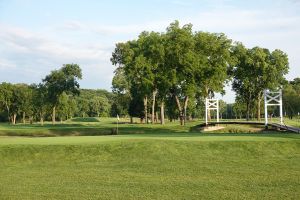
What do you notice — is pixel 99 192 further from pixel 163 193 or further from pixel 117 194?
pixel 163 193

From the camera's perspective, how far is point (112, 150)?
62.2 ft

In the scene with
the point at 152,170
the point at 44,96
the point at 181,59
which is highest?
the point at 181,59

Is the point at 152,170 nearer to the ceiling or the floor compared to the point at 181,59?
nearer to the floor

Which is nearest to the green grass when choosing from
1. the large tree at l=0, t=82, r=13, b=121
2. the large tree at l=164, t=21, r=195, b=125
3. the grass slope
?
the grass slope

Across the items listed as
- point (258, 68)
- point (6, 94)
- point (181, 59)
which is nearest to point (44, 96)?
point (6, 94)

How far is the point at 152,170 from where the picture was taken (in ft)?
48.7

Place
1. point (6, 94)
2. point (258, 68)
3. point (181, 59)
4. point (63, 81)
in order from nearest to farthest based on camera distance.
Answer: point (181, 59) < point (258, 68) < point (63, 81) < point (6, 94)

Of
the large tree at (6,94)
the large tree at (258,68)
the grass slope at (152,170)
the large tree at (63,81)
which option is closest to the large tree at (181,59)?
the large tree at (258,68)

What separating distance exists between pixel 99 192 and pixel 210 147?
8661 millimetres

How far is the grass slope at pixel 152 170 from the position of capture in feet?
35.9

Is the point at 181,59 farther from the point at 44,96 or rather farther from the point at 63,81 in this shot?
the point at 44,96

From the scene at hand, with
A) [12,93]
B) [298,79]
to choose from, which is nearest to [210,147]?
[12,93]

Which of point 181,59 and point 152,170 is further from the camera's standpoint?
point 181,59

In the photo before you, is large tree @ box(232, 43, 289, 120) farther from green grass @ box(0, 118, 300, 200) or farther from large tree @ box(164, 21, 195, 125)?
green grass @ box(0, 118, 300, 200)
